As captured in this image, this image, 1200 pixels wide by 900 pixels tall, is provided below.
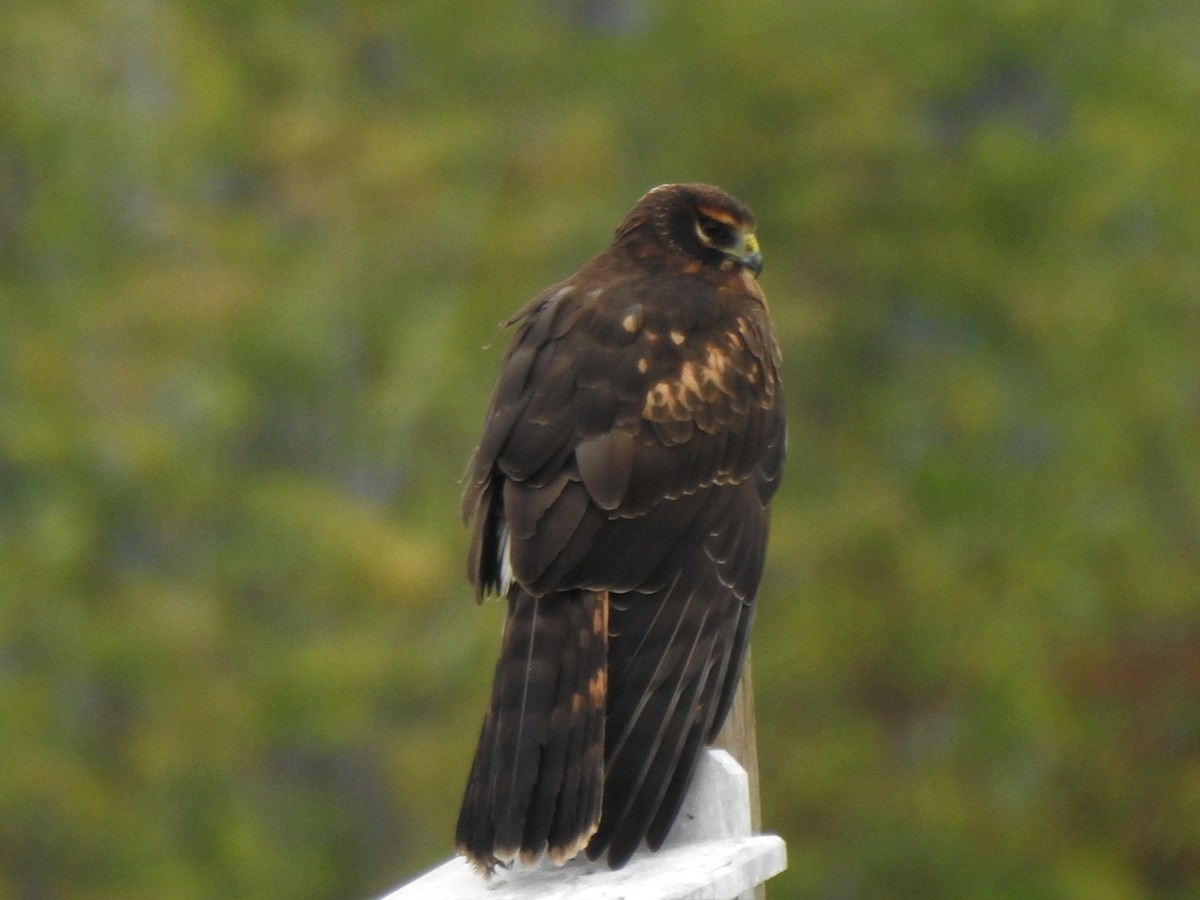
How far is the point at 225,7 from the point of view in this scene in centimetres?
1582

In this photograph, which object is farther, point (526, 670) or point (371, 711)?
point (371, 711)

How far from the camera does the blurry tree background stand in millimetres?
12070

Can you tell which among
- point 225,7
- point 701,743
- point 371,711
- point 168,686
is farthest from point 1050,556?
point 701,743

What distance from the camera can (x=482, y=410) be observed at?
14.0 m

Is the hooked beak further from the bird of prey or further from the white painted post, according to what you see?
the white painted post

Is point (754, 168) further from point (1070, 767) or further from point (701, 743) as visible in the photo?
point (701, 743)

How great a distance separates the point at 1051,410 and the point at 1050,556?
1.39 meters

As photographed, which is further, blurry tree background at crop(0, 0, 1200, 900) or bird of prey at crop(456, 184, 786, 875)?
blurry tree background at crop(0, 0, 1200, 900)

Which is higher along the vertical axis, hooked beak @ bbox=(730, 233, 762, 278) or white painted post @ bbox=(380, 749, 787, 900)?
hooked beak @ bbox=(730, 233, 762, 278)

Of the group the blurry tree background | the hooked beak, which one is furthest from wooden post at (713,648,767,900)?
the blurry tree background

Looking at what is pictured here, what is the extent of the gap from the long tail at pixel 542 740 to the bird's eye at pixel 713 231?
63.7 inches

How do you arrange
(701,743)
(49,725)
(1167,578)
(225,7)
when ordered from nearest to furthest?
(701,743)
(1167,578)
(49,725)
(225,7)

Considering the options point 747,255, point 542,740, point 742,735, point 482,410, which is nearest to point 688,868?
point 542,740

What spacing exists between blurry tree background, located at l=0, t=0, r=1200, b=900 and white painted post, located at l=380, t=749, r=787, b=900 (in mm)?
7404
